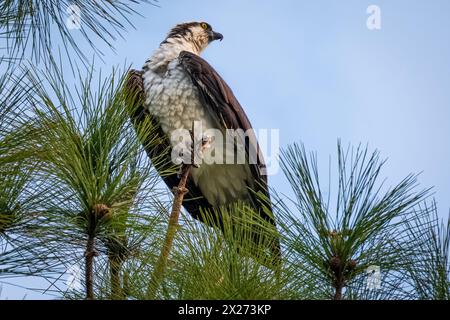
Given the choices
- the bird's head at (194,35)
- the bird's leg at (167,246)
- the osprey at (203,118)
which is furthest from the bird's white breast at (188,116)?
the bird's leg at (167,246)

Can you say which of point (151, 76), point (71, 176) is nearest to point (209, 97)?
point (151, 76)

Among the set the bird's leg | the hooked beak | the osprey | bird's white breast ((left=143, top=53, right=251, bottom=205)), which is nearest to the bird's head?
the hooked beak

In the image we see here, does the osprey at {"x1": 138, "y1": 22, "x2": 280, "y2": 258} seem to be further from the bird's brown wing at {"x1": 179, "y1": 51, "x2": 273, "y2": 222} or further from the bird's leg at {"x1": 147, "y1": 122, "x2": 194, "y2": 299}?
the bird's leg at {"x1": 147, "y1": 122, "x2": 194, "y2": 299}

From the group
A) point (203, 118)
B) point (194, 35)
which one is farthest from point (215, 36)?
point (203, 118)

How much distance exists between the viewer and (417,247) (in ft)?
8.86

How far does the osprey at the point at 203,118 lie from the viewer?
5.42m

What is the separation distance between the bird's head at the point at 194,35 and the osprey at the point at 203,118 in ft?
2.74

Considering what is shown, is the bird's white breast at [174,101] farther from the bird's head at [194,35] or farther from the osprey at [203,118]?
the bird's head at [194,35]

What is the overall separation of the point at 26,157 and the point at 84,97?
0.76 meters

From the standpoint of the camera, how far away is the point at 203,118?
5504 mm

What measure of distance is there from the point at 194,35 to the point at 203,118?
1496 mm

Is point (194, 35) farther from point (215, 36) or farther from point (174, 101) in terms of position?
point (174, 101)
